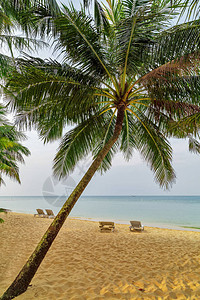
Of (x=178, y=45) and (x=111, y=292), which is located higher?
(x=178, y=45)

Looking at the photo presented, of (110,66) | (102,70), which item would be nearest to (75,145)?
(102,70)

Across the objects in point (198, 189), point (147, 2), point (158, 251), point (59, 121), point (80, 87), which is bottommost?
point (198, 189)

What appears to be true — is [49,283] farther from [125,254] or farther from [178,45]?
[178,45]

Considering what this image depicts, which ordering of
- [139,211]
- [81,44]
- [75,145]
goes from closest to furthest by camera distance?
[81,44], [75,145], [139,211]

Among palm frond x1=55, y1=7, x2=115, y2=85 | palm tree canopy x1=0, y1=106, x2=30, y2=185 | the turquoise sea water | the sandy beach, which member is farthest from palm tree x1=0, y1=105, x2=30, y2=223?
the turquoise sea water

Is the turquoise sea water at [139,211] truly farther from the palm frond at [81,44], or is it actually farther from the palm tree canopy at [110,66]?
the palm frond at [81,44]

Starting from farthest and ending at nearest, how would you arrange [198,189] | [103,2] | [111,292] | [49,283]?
[198,189]
[103,2]
[49,283]
[111,292]

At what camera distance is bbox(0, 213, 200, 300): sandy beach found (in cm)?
309

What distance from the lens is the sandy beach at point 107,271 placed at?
3.09 meters

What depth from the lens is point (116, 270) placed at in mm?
4094

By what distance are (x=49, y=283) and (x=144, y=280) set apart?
5.52ft

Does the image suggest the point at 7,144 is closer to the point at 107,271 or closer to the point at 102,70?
the point at 102,70

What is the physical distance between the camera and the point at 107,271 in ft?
13.2

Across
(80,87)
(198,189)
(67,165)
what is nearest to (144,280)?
(67,165)
